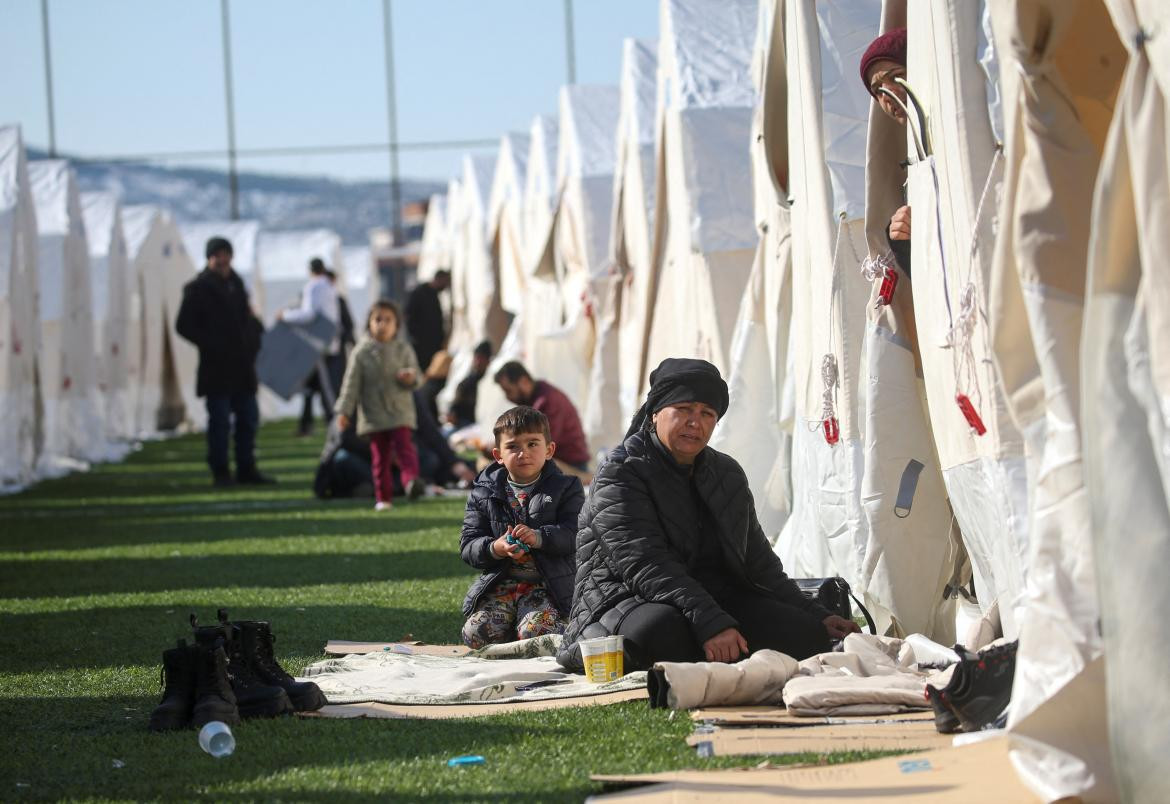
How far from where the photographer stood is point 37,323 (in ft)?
56.2

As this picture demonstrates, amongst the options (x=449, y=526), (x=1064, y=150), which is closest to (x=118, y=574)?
(x=449, y=526)

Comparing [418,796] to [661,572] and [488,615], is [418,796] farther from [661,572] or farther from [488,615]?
[488,615]

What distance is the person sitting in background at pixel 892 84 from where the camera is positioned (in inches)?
215

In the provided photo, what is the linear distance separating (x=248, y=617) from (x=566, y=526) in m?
1.66

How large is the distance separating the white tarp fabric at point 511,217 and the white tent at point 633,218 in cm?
787

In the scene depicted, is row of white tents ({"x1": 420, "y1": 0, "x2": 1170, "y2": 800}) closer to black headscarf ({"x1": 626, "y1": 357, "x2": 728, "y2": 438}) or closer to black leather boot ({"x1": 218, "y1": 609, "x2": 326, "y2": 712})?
black headscarf ({"x1": 626, "y1": 357, "x2": 728, "y2": 438})

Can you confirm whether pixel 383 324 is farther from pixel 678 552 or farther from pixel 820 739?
pixel 820 739

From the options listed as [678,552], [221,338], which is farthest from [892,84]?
[221,338]

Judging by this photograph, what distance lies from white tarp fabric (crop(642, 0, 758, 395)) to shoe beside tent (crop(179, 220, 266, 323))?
19914 mm

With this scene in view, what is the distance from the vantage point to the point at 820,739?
4043 millimetres

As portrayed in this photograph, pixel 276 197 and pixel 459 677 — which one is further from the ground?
pixel 276 197

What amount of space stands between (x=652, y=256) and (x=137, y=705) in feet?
24.5

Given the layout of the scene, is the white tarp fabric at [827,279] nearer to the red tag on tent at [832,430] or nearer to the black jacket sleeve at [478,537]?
the red tag on tent at [832,430]

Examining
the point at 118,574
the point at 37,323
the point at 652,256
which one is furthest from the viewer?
the point at 37,323
